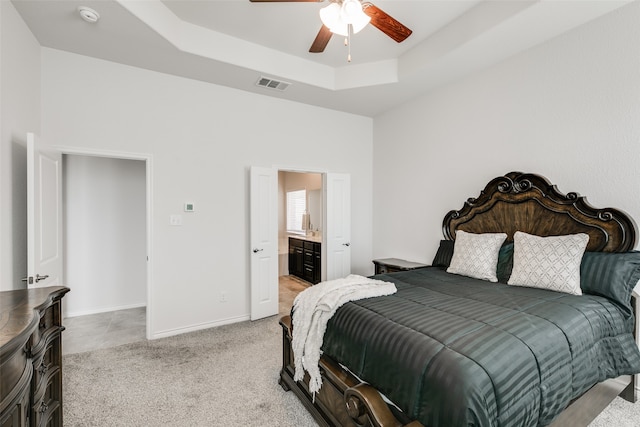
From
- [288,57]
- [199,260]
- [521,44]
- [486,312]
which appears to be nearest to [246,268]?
[199,260]

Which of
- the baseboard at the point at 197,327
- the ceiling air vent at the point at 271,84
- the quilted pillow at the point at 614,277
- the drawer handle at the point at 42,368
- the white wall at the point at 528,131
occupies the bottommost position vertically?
the baseboard at the point at 197,327

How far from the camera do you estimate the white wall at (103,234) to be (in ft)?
13.0

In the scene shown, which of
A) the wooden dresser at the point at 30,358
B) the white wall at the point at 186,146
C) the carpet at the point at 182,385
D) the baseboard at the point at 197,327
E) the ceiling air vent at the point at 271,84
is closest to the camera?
the wooden dresser at the point at 30,358

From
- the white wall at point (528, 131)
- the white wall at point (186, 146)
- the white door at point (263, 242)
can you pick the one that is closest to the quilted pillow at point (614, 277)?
the white wall at point (528, 131)

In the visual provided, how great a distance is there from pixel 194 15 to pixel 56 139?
1762mm

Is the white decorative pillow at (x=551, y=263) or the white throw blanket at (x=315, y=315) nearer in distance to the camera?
the white throw blanket at (x=315, y=315)

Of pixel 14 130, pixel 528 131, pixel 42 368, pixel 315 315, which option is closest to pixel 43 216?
pixel 14 130

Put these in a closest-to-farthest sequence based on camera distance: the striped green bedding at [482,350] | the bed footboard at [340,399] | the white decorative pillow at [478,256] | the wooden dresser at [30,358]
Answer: the wooden dresser at [30,358] → the striped green bedding at [482,350] → the bed footboard at [340,399] → the white decorative pillow at [478,256]

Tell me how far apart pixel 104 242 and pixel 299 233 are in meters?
3.46

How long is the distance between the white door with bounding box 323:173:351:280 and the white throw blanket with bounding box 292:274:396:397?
2.18m

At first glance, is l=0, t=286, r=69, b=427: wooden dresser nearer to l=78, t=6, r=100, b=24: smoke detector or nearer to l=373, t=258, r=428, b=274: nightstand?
l=78, t=6, r=100, b=24: smoke detector

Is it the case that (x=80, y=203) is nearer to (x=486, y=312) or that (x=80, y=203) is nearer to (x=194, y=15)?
(x=194, y=15)

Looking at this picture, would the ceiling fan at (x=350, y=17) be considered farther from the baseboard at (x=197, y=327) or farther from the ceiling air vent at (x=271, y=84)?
the baseboard at (x=197, y=327)

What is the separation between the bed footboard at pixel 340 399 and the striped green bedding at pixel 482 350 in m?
0.06
